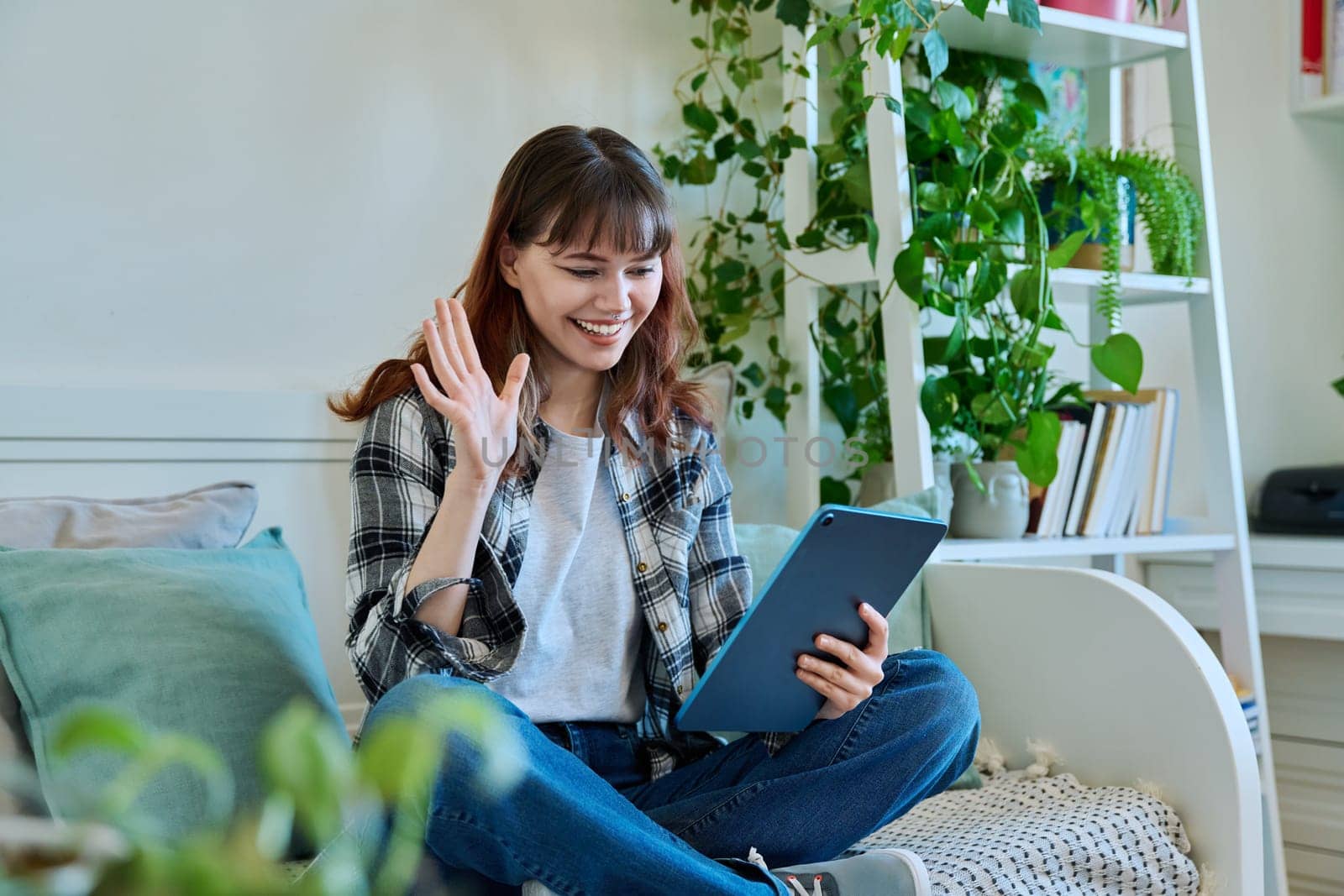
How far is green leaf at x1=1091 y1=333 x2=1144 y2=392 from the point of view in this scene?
1.67 m

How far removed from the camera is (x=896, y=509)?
1495 millimetres

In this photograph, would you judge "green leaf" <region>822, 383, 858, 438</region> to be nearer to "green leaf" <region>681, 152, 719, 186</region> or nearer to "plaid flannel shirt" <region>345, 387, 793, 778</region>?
"green leaf" <region>681, 152, 719, 186</region>

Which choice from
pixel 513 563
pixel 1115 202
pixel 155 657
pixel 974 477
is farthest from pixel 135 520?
pixel 1115 202

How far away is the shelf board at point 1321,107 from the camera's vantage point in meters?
2.14

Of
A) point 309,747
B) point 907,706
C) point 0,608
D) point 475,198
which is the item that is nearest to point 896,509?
point 907,706

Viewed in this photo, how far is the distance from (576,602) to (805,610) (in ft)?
0.91

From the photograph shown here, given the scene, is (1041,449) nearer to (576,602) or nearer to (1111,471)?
(1111,471)

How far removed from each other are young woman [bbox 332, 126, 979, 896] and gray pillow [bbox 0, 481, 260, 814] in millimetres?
215

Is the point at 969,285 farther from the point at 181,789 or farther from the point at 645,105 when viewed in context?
the point at 181,789

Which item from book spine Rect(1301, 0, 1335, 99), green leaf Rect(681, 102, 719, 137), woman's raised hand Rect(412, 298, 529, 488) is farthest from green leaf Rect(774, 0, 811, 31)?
book spine Rect(1301, 0, 1335, 99)

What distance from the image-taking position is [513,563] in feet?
3.91

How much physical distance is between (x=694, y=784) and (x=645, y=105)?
3.41 ft

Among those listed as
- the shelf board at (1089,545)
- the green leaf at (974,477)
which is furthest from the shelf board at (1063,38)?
the shelf board at (1089,545)

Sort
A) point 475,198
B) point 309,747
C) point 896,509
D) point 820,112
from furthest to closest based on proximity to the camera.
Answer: point 820,112
point 475,198
point 896,509
point 309,747
